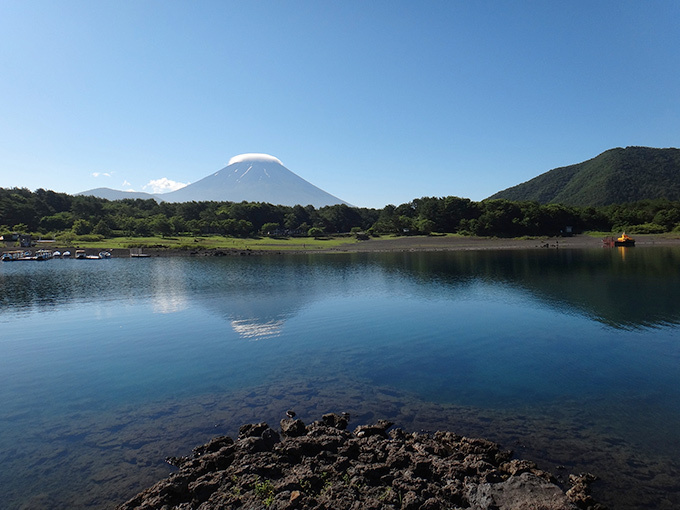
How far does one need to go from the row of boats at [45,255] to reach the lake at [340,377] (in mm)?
64772

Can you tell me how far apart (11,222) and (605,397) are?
590 ft

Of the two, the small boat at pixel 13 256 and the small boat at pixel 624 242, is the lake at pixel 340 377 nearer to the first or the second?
the small boat at pixel 13 256

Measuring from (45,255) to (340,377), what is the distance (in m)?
107

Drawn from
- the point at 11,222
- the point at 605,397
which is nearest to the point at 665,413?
the point at 605,397

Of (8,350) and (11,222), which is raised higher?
(11,222)

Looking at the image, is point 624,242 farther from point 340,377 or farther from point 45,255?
point 45,255

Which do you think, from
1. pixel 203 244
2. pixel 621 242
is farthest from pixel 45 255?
pixel 621 242

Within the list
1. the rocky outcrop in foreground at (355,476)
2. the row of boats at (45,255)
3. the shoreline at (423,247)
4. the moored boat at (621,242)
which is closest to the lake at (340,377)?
the rocky outcrop in foreground at (355,476)

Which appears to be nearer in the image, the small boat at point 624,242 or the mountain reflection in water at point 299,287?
the mountain reflection in water at point 299,287

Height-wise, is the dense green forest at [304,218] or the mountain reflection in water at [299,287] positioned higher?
the dense green forest at [304,218]

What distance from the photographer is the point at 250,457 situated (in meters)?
11.1

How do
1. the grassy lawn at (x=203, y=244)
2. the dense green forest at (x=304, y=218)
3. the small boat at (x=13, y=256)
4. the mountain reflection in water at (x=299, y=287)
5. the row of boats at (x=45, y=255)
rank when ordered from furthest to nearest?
1. the dense green forest at (x=304, y=218)
2. the grassy lawn at (x=203, y=244)
3. the row of boats at (x=45, y=255)
4. the small boat at (x=13, y=256)
5. the mountain reflection in water at (x=299, y=287)

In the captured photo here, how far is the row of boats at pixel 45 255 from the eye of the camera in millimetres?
92662

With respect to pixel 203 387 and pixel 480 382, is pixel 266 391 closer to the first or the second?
Result: pixel 203 387
